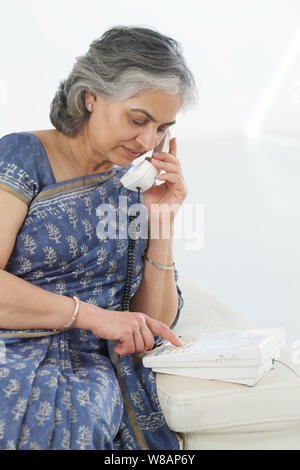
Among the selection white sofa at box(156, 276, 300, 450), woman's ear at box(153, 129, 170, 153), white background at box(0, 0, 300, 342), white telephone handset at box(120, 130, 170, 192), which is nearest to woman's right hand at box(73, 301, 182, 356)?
white sofa at box(156, 276, 300, 450)

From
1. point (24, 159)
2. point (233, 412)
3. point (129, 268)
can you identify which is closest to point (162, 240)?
point (129, 268)

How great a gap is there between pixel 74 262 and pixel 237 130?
8.31 metres

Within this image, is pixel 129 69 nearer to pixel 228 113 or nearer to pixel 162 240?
pixel 162 240

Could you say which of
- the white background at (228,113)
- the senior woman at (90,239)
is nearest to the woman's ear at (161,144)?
the senior woman at (90,239)

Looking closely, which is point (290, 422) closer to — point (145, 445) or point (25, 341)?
point (145, 445)

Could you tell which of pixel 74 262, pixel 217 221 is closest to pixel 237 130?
pixel 217 221

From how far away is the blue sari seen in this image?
122 centimetres

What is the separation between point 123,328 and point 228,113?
8.26m

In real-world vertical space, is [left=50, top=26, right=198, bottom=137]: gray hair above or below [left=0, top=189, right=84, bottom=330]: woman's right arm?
above

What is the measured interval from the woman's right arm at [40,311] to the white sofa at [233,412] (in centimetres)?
15

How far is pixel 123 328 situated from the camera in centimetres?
150

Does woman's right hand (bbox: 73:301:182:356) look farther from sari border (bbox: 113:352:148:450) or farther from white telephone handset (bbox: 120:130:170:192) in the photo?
white telephone handset (bbox: 120:130:170:192)

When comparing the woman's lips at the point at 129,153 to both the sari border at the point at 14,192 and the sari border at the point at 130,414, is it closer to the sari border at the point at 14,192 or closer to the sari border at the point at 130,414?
the sari border at the point at 14,192

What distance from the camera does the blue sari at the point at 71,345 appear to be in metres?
1.22
